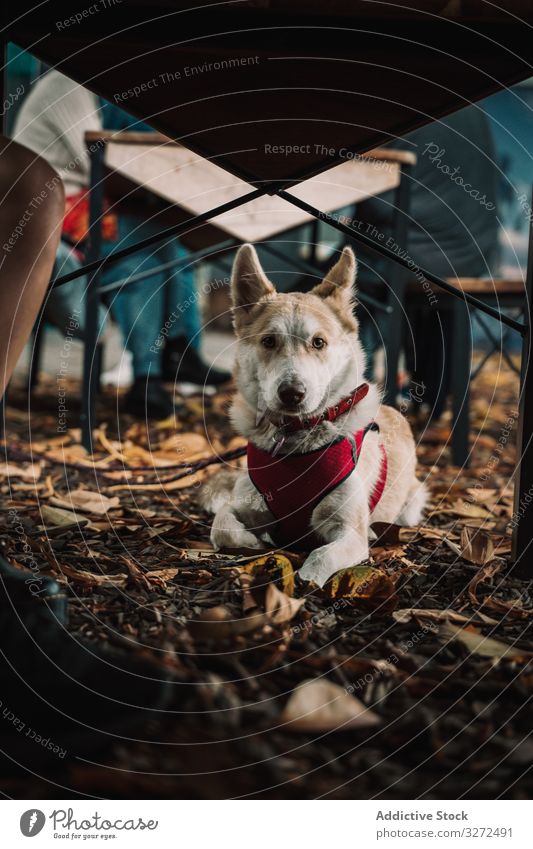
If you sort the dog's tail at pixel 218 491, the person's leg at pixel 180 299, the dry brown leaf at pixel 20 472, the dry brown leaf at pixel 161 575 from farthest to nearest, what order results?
the person's leg at pixel 180 299 < the dry brown leaf at pixel 20 472 < the dog's tail at pixel 218 491 < the dry brown leaf at pixel 161 575

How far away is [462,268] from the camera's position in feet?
22.5

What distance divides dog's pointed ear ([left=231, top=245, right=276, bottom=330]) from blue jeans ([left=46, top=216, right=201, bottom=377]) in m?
3.01

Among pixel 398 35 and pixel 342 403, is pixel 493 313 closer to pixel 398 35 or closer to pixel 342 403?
pixel 342 403

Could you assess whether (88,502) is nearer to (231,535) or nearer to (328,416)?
(231,535)

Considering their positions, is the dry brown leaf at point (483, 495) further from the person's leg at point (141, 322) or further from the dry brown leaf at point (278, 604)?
the person's leg at point (141, 322)

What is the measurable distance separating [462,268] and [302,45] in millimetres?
4985

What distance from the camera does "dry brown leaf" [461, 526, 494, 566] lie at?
112 inches

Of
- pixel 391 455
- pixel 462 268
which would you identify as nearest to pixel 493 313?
pixel 391 455

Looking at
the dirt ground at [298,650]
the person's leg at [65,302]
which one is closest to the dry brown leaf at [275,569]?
the dirt ground at [298,650]

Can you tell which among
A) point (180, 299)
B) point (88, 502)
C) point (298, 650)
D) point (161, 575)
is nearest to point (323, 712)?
point (298, 650)

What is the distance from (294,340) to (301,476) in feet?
1.74

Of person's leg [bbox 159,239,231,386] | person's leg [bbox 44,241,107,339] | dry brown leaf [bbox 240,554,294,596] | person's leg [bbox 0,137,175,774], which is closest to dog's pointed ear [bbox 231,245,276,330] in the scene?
person's leg [bbox 0,137,175,774]

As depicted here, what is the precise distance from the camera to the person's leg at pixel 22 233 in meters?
2.07

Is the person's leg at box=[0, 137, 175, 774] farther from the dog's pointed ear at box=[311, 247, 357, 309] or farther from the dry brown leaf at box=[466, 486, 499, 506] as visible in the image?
the dry brown leaf at box=[466, 486, 499, 506]
